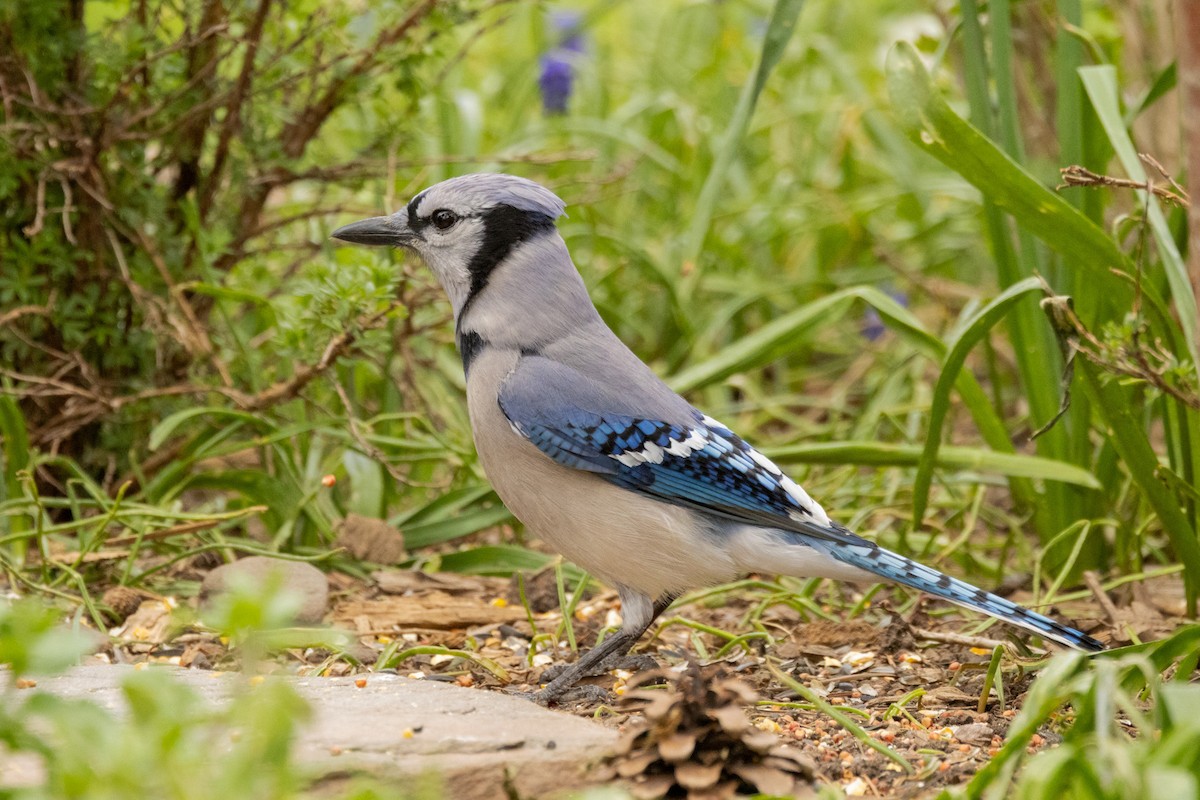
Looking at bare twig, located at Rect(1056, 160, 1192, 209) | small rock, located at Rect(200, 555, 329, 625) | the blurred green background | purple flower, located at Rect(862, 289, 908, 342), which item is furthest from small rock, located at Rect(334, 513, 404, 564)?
purple flower, located at Rect(862, 289, 908, 342)

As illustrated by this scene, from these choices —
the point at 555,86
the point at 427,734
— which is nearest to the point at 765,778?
the point at 427,734

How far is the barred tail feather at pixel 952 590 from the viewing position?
2.40m

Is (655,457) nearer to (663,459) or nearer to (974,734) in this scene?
(663,459)

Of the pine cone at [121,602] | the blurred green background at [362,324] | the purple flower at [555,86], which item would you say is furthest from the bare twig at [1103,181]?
the purple flower at [555,86]

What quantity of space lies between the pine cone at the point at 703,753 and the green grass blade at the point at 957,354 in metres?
1.18

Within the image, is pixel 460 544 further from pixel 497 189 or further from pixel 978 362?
pixel 978 362

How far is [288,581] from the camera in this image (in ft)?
9.79

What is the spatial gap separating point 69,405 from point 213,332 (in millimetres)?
407

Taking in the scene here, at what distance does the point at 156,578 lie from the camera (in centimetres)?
325

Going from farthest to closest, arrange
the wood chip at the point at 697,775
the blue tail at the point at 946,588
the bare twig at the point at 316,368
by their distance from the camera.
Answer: the bare twig at the point at 316,368, the blue tail at the point at 946,588, the wood chip at the point at 697,775

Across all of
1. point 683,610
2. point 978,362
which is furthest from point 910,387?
point 683,610

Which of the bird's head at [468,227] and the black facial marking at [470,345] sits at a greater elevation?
the bird's head at [468,227]

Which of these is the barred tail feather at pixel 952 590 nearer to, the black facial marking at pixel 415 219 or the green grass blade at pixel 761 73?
the black facial marking at pixel 415 219

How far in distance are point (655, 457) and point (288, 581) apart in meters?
0.88
